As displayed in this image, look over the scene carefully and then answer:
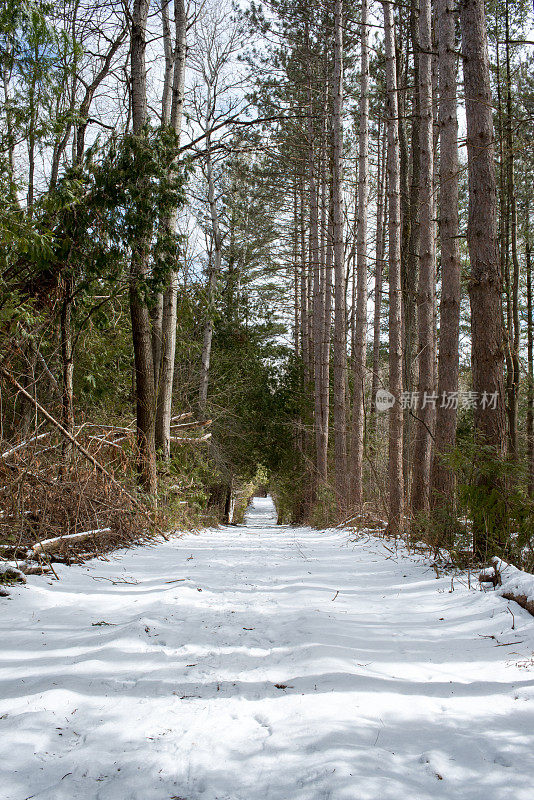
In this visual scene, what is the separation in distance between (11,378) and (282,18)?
43.9 feet

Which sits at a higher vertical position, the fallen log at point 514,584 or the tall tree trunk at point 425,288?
the tall tree trunk at point 425,288

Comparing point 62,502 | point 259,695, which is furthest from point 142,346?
point 259,695

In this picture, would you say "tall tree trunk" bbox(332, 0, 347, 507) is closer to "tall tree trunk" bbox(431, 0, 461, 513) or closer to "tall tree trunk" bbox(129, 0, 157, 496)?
"tall tree trunk" bbox(431, 0, 461, 513)

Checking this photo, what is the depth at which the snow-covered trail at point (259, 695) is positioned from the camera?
60.8 inches

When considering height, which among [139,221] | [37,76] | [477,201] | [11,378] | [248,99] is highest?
[248,99]

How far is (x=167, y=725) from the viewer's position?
6.01ft

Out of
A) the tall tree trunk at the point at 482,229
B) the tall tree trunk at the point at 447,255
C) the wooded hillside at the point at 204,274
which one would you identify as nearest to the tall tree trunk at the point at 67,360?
the wooded hillside at the point at 204,274

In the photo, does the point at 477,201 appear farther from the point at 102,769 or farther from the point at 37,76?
the point at 102,769

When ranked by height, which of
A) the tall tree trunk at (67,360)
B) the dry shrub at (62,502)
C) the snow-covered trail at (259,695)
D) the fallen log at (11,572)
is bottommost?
the snow-covered trail at (259,695)

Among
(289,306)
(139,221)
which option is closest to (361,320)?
(139,221)

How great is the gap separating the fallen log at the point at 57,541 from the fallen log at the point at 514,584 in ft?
11.2

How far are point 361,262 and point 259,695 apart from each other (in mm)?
10031

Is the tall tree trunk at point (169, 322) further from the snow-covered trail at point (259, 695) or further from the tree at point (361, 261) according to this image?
the snow-covered trail at point (259, 695)

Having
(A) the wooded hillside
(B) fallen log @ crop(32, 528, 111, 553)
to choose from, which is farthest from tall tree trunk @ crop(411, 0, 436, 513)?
(B) fallen log @ crop(32, 528, 111, 553)
